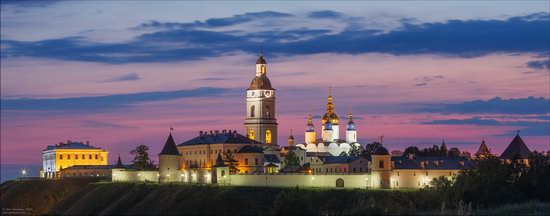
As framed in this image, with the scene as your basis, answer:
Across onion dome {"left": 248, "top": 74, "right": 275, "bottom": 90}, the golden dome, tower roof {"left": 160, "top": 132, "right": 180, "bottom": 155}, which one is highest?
onion dome {"left": 248, "top": 74, "right": 275, "bottom": 90}

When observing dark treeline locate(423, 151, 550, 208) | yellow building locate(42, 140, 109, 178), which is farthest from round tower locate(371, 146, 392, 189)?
yellow building locate(42, 140, 109, 178)

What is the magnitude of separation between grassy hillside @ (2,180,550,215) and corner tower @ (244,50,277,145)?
2267cm

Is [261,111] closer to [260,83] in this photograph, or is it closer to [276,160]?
[260,83]

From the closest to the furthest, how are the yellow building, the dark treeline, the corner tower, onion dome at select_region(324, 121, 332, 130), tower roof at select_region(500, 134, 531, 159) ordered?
the dark treeline, tower roof at select_region(500, 134, 531, 159), the corner tower, onion dome at select_region(324, 121, 332, 130), the yellow building

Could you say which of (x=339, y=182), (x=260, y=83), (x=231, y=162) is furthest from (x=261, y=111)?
(x=339, y=182)

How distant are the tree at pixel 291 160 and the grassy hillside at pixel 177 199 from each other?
17745mm

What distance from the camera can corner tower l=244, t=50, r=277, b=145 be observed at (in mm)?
→ 131475

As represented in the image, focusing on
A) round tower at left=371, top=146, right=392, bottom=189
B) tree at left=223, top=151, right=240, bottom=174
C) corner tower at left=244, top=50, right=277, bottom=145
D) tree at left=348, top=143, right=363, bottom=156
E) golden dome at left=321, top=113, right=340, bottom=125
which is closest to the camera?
round tower at left=371, top=146, right=392, bottom=189

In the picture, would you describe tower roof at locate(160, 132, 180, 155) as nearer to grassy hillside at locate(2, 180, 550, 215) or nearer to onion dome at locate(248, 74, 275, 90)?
grassy hillside at locate(2, 180, 550, 215)

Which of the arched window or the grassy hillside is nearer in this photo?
the grassy hillside

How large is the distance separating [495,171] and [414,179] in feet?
56.8

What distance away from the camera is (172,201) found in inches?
3831

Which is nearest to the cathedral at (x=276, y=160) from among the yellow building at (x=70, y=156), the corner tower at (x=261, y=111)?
the corner tower at (x=261, y=111)

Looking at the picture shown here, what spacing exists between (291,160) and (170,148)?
14.1 m
